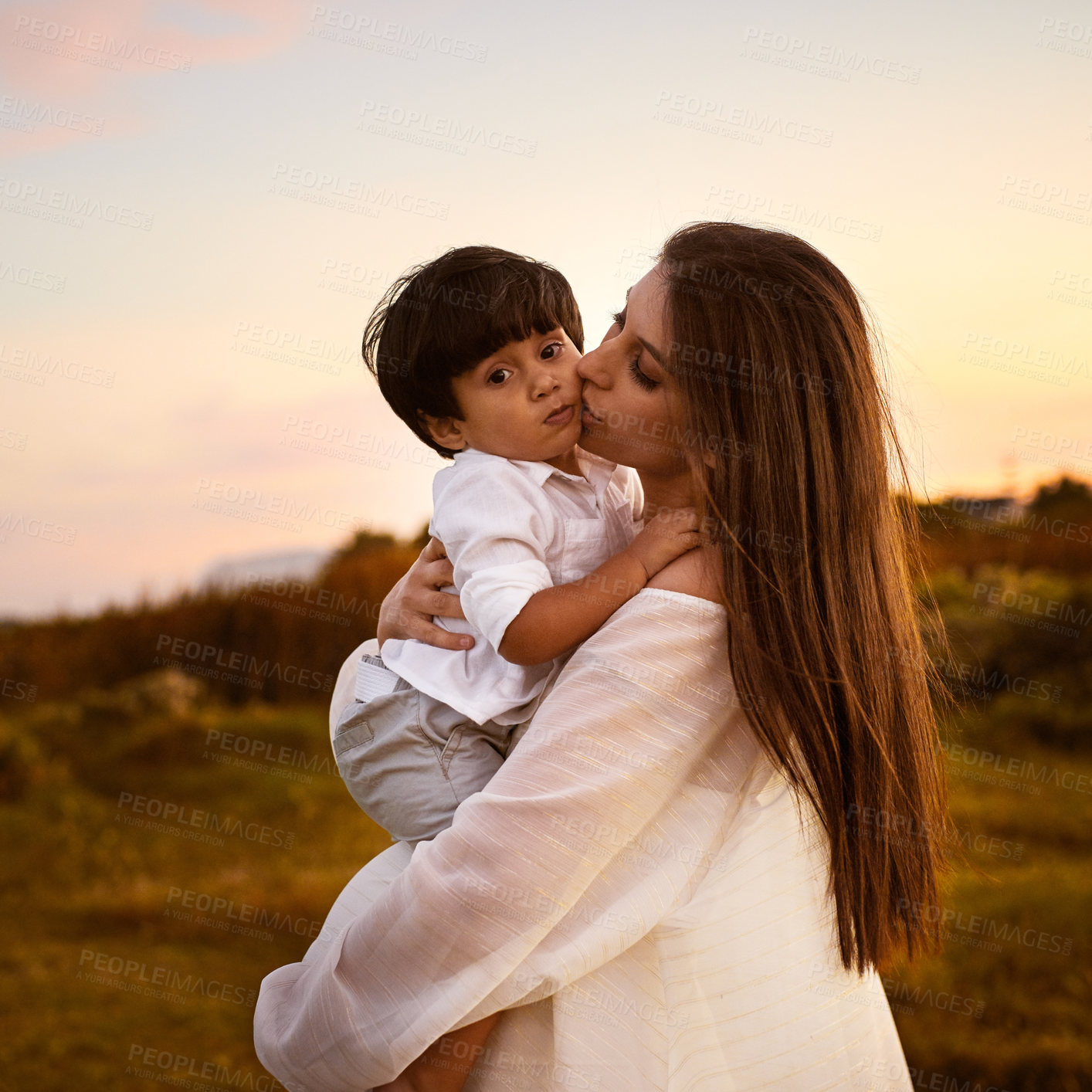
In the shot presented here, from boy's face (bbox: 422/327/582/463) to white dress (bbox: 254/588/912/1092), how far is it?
49 cm

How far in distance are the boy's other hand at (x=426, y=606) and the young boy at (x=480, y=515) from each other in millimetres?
28

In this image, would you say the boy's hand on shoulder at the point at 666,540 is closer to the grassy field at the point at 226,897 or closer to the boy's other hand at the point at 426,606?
the boy's other hand at the point at 426,606

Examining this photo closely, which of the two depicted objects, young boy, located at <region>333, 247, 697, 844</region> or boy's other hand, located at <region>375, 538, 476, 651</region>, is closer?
young boy, located at <region>333, 247, 697, 844</region>

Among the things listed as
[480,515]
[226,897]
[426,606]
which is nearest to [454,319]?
[480,515]

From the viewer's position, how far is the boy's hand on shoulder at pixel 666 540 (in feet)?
5.85

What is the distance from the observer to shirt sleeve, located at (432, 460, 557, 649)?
72.0 inches

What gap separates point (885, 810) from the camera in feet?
5.98

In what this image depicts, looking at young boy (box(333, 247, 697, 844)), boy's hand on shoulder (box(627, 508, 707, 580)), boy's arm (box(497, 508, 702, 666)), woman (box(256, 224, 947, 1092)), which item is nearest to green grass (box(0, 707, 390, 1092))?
young boy (box(333, 247, 697, 844))

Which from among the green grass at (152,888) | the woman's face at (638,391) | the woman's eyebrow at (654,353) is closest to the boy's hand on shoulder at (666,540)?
the woman's face at (638,391)

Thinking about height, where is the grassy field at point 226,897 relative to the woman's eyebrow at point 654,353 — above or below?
below

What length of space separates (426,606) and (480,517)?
0.93ft

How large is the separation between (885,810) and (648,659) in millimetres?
554

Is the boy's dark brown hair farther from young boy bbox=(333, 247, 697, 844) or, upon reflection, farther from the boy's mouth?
the boy's mouth

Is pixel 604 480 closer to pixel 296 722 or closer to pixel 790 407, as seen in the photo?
pixel 790 407
